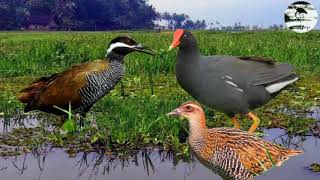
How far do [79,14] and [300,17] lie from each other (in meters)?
56.8

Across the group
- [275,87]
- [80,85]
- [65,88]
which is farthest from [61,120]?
[275,87]

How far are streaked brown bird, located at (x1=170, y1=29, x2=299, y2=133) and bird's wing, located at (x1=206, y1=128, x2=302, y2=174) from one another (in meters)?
1.26

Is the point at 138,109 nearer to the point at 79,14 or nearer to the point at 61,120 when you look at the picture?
the point at 61,120

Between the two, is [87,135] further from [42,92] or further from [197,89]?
→ [197,89]

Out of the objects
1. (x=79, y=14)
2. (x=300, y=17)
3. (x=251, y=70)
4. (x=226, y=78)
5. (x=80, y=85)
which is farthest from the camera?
(x=79, y=14)

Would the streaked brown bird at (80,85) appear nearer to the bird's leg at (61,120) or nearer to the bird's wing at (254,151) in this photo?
the bird's leg at (61,120)

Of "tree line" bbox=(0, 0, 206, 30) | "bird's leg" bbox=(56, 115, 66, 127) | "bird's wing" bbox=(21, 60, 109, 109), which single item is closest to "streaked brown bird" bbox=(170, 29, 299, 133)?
"bird's wing" bbox=(21, 60, 109, 109)

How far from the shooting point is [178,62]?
6.94m

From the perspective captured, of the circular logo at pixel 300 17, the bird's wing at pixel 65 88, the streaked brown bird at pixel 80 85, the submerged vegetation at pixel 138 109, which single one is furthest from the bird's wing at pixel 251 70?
the circular logo at pixel 300 17

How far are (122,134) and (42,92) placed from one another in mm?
1568

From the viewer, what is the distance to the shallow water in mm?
5883

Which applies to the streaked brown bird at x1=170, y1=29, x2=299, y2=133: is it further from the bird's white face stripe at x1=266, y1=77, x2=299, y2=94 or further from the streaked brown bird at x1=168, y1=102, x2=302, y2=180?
the streaked brown bird at x1=168, y1=102, x2=302, y2=180

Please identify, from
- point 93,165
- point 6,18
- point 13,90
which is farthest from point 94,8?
point 93,165

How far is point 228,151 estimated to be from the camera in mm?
5285
